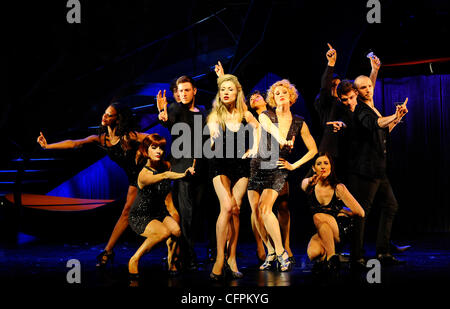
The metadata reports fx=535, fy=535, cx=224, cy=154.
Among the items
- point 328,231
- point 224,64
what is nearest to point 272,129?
point 328,231

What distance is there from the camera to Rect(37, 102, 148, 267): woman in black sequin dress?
5246 millimetres

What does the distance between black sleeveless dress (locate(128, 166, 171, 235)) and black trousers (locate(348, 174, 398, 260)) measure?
1.70 meters

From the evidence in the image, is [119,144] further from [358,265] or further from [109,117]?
[358,265]

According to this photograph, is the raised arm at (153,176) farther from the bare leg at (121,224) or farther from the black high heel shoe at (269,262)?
the black high heel shoe at (269,262)

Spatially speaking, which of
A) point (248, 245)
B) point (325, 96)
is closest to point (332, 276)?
point (325, 96)

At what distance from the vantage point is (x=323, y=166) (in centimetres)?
463

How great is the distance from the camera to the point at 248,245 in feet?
23.3

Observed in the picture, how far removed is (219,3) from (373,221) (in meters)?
4.34

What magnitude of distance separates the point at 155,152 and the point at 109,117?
3.20 ft

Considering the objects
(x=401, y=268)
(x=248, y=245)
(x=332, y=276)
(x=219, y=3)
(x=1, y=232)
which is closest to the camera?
(x=332, y=276)

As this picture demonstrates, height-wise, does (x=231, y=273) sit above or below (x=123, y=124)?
below

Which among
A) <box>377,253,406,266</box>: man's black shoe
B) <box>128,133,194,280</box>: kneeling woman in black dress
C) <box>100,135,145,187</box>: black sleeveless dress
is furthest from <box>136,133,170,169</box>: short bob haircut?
<box>377,253,406,266</box>: man's black shoe

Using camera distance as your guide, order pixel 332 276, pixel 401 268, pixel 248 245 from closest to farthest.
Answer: pixel 332 276, pixel 401 268, pixel 248 245
